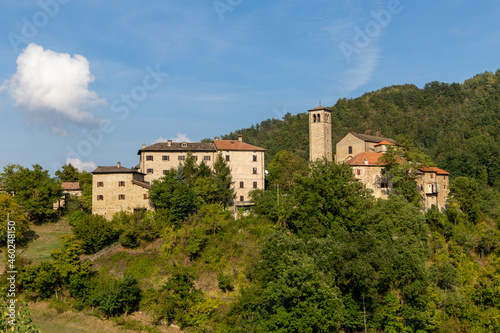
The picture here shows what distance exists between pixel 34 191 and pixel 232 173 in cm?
2380

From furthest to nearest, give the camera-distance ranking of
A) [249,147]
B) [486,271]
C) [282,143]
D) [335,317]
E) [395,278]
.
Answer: [282,143] < [249,147] < [486,271] < [395,278] < [335,317]

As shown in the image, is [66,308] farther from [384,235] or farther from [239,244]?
[384,235]

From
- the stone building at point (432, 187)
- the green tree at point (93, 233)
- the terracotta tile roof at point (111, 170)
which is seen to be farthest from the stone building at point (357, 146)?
the green tree at point (93, 233)

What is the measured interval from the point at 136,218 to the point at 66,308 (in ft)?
34.5

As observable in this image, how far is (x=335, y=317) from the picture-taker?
1027 inches

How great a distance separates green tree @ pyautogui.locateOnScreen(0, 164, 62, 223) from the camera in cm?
4266

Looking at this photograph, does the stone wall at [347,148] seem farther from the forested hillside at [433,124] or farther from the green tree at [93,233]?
the forested hillside at [433,124]

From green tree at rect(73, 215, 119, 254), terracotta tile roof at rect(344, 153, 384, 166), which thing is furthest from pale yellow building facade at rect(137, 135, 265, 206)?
terracotta tile roof at rect(344, 153, 384, 166)

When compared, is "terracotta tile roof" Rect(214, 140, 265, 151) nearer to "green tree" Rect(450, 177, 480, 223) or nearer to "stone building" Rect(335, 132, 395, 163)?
"stone building" Rect(335, 132, 395, 163)

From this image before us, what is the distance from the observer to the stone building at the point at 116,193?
1686 inches

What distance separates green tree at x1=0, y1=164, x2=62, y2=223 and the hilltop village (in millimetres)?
5566

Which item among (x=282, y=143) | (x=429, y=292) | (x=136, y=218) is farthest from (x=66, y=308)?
(x=282, y=143)

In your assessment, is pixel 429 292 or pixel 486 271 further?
pixel 486 271

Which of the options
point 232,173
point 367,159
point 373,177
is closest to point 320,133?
point 367,159
